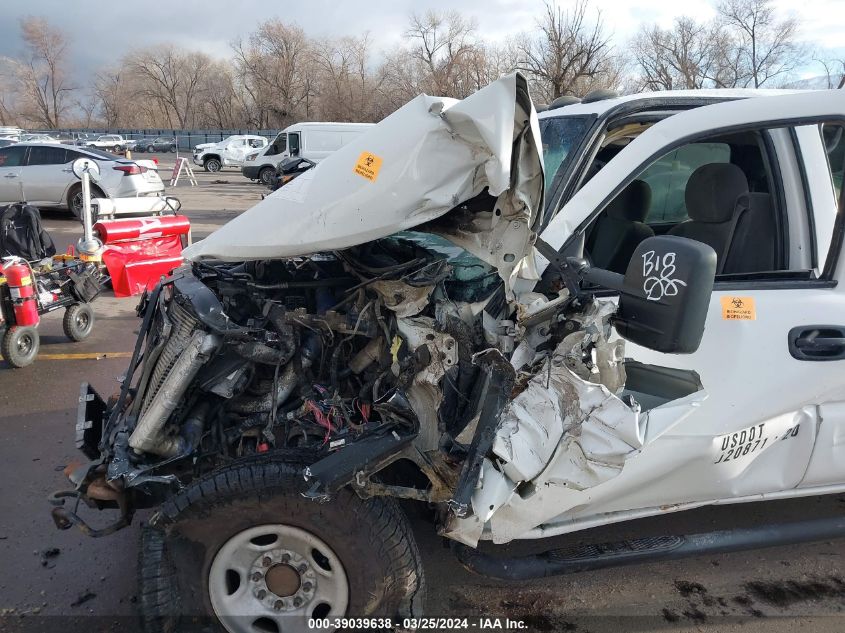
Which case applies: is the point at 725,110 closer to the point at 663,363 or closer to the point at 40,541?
the point at 663,363

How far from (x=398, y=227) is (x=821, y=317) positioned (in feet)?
5.79

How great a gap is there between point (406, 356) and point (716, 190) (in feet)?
6.11

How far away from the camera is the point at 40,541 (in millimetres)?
3062

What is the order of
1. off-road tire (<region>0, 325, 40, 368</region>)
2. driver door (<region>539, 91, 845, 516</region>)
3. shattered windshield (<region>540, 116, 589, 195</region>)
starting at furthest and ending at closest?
1. off-road tire (<region>0, 325, 40, 368</region>)
2. shattered windshield (<region>540, 116, 589, 195</region>)
3. driver door (<region>539, 91, 845, 516</region>)

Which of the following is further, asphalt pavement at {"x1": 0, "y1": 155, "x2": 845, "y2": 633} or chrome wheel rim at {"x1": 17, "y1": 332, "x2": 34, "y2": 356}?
chrome wheel rim at {"x1": 17, "y1": 332, "x2": 34, "y2": 356}

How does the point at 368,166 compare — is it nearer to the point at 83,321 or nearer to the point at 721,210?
the point at 721,210

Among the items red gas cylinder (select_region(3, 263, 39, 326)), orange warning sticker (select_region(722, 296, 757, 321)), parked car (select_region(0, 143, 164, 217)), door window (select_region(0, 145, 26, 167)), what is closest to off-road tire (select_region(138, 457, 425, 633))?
orange warning sticker (select_region(722, 296, 757, 321))

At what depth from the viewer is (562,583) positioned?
111 inches

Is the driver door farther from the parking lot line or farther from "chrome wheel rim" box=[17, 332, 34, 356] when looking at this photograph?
"chrome wheel rim" box=[17, 332, 34, 356]

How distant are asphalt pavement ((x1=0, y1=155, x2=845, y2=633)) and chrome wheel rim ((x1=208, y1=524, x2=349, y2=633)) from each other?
0.54 meters

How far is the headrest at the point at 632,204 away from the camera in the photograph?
3.56 m

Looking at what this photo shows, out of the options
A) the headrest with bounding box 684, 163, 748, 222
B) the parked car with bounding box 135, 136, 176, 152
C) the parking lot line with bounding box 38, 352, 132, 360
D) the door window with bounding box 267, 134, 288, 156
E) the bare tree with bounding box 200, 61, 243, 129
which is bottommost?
the parking lot line with bounding box 38, 352, 132, 360

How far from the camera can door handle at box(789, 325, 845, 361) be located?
2430mm

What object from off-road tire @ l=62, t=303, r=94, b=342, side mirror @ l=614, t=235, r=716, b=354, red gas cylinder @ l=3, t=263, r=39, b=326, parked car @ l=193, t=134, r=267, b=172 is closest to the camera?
side mirror @ l=614, t=235, r=716, b=354
